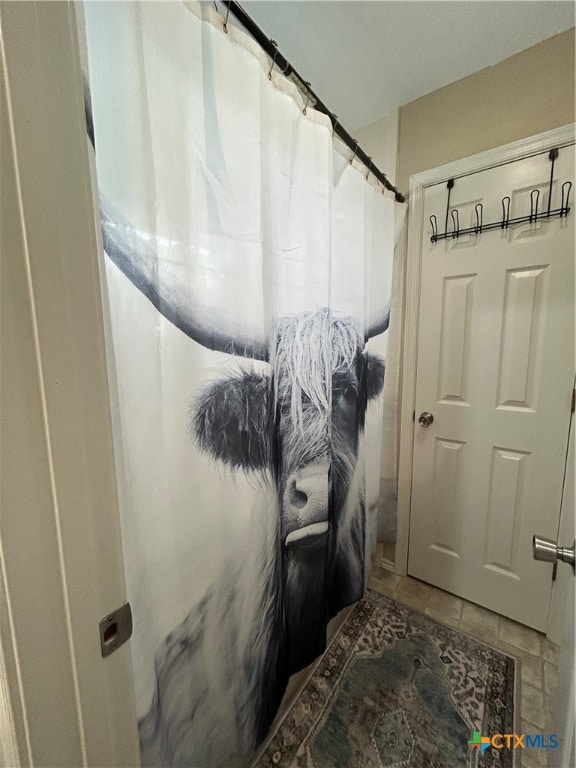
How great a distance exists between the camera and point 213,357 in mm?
668

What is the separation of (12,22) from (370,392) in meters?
1.33

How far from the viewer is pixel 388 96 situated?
1.38 meters

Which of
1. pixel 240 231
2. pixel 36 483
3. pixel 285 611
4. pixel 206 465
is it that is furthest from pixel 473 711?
pixel 240 231

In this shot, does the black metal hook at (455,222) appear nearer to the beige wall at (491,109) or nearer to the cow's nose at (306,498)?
the beige wall at (491,109)

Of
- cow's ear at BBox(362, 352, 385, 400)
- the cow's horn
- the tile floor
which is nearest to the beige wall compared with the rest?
cow's ear at BBox(362, 352, 385, 400)

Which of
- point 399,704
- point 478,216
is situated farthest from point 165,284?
point 399,704

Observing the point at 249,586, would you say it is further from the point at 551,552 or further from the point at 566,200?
the point at 566,200

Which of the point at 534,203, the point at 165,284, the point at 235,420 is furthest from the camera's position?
the point at 534,203

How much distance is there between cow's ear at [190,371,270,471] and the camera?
669 millimetres

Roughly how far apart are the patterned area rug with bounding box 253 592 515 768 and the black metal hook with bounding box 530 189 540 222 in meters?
1.84

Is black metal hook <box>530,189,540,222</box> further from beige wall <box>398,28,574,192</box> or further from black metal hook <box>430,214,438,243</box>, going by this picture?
black metal hook <box>430,214,438,243</box>

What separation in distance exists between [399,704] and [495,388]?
1309 mm

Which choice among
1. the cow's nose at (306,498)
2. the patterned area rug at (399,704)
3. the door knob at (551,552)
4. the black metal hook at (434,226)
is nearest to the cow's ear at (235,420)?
the cow's nose at (306,498)

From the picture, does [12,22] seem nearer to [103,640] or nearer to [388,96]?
[103,640]
